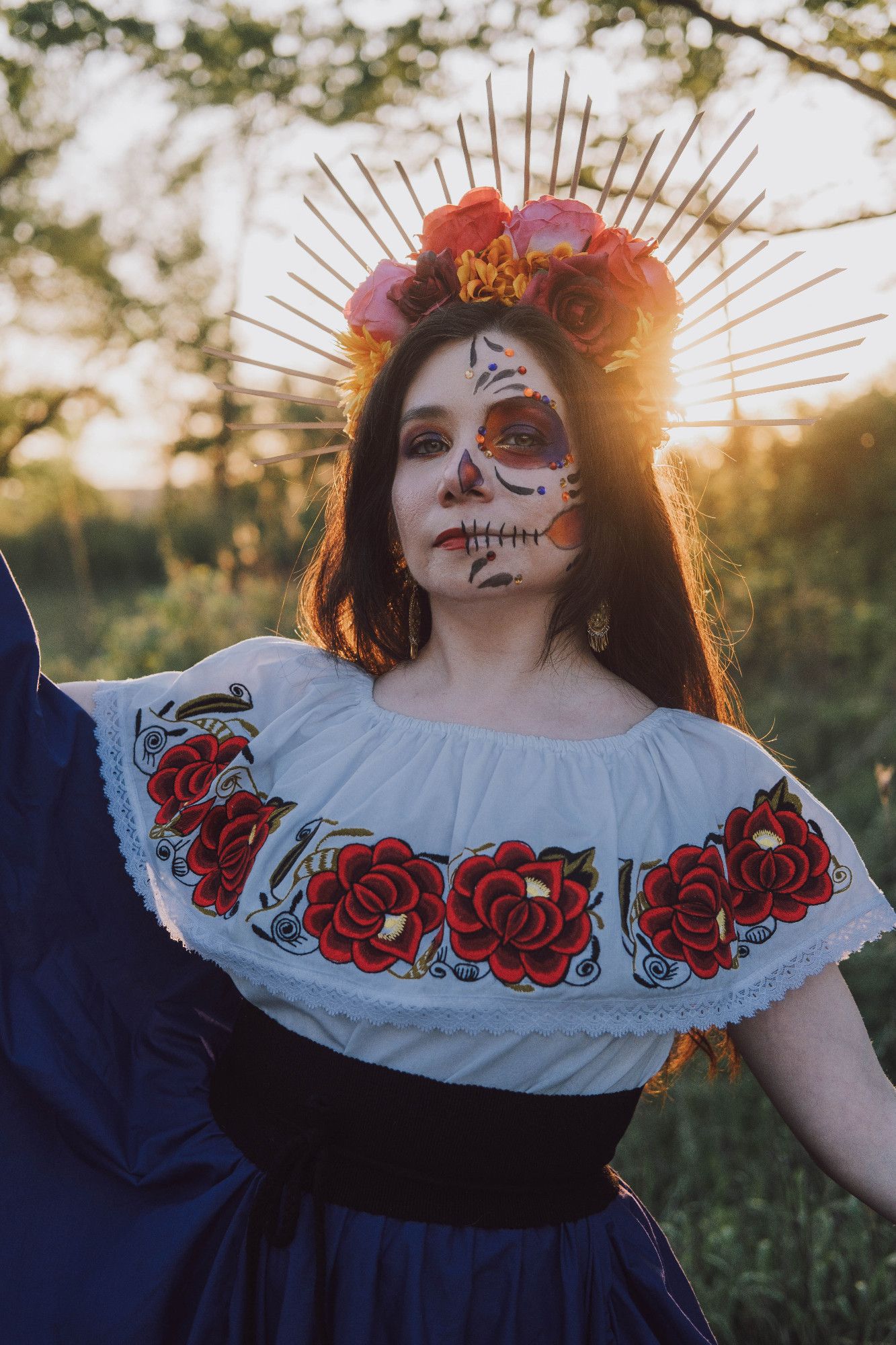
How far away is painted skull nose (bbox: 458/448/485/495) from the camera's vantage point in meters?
1.51

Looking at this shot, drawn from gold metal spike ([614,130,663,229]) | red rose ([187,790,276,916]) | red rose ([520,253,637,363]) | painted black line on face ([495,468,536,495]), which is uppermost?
gold metal spike ([614,130,663,229])

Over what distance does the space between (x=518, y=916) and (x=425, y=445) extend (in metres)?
0.69

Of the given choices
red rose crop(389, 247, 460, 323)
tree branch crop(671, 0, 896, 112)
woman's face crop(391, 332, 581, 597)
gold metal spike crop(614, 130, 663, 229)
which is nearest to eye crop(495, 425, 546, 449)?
woman's face crop(391, 332, 581, 597)

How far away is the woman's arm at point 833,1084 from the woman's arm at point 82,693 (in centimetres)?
101

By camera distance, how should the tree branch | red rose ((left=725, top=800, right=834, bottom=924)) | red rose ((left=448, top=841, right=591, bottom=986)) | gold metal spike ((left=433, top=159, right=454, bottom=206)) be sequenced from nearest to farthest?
red rose ((left=448, top=841, right=591, bottom=986)) < red rose ((left=725, top=800, right=834, bottom=924)) < gold metal spike ((left=433, top=159, right=454, bottom=206)) < the tree branch

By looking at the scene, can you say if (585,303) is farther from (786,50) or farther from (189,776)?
(786,50)

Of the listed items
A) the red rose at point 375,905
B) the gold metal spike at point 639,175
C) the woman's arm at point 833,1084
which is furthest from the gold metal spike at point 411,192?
the woman's arm at point 833,1084

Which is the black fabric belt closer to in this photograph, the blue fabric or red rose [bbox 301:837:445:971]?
the blue fabric

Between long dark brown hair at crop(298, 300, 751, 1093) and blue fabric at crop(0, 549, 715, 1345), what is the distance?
38cm

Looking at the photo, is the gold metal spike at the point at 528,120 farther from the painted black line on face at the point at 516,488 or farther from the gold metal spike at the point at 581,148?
the painted black line on face at the point at 516,488

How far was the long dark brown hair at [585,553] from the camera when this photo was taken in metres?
1.59

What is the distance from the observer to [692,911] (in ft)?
4.52

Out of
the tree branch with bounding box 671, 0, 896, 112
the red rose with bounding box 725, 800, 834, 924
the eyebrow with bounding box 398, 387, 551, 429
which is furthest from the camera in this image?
the tree branch with bounding box 671, 0, 896, 112

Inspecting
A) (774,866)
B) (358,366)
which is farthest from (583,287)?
(774,866)
